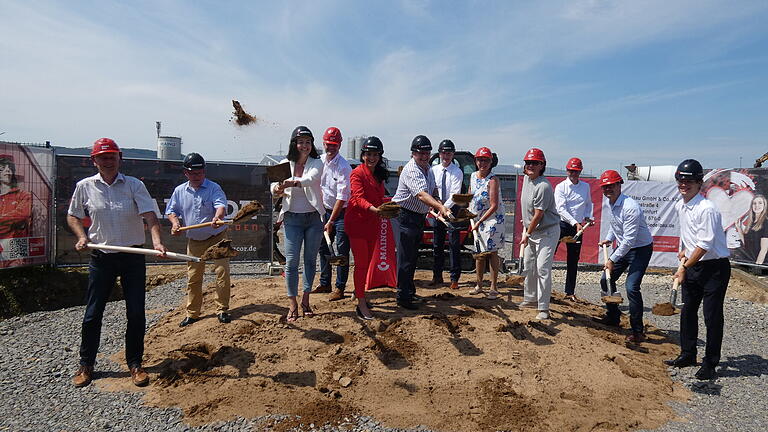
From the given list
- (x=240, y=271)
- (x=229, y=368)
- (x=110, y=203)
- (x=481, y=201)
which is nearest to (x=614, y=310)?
(x=481, y=201)

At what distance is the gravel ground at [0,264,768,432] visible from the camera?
3.36m

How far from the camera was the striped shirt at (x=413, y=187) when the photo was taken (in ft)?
16.5

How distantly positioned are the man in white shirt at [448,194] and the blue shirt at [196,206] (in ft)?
9.51

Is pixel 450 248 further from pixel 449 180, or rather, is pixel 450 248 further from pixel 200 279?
pixel 200 279

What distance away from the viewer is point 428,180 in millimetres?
5164

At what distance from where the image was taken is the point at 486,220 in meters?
5.87

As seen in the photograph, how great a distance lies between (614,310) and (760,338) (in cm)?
223

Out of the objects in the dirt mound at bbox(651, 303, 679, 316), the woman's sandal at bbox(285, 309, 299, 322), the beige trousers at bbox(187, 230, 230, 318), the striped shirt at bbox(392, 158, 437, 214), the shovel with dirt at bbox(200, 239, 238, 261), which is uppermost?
the striped shirt at bbox(392, 158, 437, 214)

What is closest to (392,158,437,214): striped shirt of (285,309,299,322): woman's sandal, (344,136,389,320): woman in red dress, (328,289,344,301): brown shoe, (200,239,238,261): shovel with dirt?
(344,136,389,320): woman in red dress

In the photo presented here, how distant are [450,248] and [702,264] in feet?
10.2

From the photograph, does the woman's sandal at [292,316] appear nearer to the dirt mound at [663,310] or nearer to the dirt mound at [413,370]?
the dirt mound at [413,370]

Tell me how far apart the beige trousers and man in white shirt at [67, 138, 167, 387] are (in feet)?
3.53

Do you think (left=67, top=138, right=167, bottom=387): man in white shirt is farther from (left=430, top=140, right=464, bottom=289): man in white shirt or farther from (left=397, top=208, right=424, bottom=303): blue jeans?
(left=430, top=140, right=464, bottom=289): man in white shirt

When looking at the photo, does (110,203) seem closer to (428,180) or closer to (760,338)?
(428,180)
